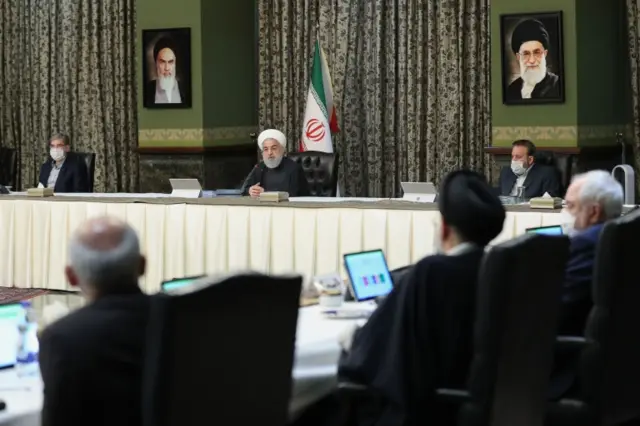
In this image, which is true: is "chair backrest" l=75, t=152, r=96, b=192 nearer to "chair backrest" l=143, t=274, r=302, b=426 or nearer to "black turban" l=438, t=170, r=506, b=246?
"black turban" l=438, t=170, r=506, b=246

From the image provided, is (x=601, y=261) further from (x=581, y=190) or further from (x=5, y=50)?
(x=5, y=50)

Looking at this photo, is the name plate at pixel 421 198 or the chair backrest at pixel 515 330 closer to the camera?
the chair backrest at pixel 515 330

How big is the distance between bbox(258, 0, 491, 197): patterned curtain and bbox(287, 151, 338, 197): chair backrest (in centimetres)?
191

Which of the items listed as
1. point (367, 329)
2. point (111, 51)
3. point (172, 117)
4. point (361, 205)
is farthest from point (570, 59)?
point (367, 329)

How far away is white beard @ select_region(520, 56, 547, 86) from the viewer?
33.9 feet

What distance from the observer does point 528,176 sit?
29.6ft

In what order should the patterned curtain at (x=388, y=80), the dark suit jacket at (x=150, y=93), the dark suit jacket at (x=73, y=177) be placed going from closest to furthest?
the dark suit jacket at (x=73, y=177)
the patterned curtain at (x=388, y=80)
the dark suit jacket at (x=150, y=93)

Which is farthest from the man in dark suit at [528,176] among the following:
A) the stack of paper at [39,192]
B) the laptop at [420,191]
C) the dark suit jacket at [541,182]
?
the stack of paper at [39,192]

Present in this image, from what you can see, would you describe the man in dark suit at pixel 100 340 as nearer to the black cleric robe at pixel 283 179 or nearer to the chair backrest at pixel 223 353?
the chair backrest at pixel 223 353

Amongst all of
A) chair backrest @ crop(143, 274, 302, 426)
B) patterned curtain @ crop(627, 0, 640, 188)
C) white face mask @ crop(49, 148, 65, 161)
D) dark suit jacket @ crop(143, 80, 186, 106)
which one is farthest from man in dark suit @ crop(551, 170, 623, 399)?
dark suit jacket @ crop(143, 80, 186, 106)

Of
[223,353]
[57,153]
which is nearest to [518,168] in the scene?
[57,153]

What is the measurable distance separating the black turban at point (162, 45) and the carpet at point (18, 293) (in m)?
3.50

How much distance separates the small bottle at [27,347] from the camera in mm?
3854

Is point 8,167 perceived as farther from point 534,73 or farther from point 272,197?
point 534,73
